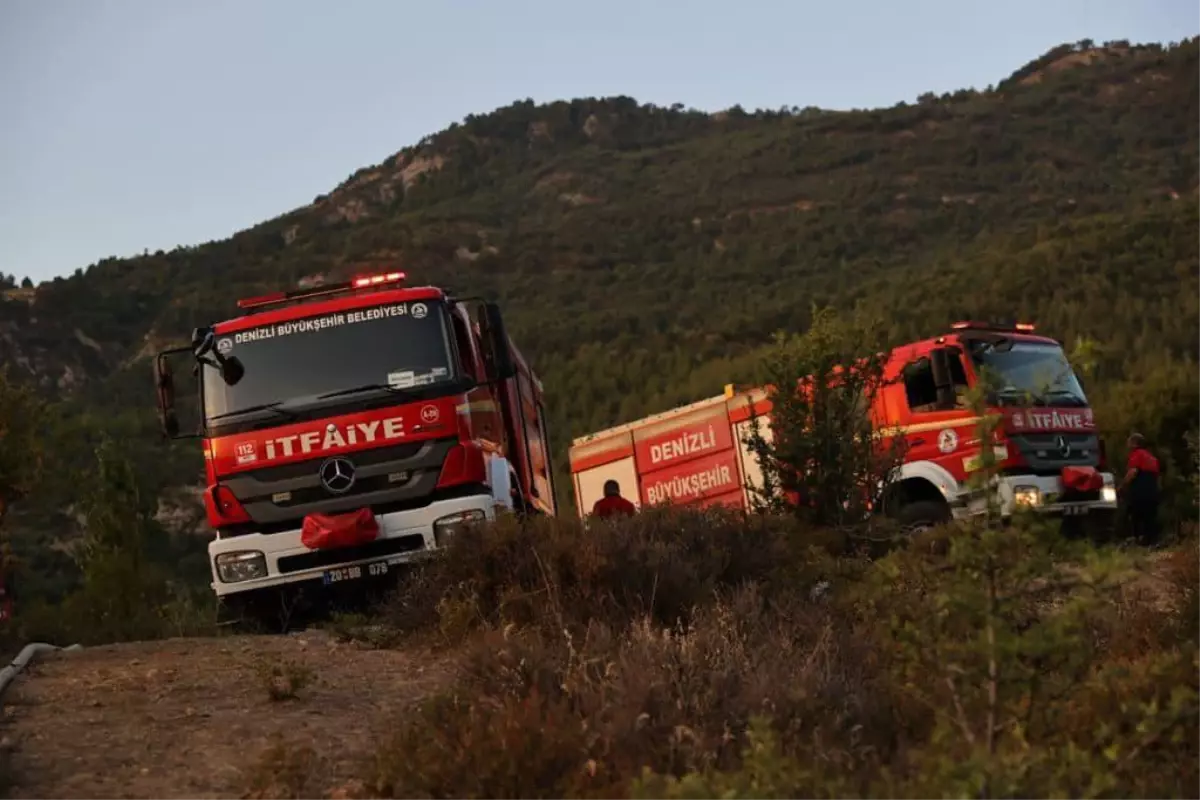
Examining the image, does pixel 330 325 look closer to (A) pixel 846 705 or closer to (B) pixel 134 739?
(B) pixel 134 739

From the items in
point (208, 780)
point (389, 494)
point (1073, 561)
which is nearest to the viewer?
point (1073, 561)

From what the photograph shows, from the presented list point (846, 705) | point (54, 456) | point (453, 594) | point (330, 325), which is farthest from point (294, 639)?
point (54, 456)

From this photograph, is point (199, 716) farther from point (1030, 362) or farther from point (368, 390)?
point (1030, 362)

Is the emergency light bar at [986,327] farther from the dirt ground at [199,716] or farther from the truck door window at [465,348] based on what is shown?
the dirt ground at [199,716]

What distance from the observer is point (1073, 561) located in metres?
5.19

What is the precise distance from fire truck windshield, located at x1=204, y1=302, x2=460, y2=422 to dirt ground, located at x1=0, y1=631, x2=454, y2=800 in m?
2.63

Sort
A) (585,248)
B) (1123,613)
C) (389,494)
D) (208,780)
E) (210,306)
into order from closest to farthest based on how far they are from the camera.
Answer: (208,780) < (1123,613) < (389,494) < (210,306) < (585,248)

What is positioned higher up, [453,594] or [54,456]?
[54,456]

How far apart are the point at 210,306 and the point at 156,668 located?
5093cm

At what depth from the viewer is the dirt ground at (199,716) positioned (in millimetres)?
5746

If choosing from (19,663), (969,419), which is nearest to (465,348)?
(19,663)

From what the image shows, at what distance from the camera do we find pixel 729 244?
222ft

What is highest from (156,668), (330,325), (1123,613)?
(330,325)

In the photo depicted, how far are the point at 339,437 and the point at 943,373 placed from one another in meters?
6.91
